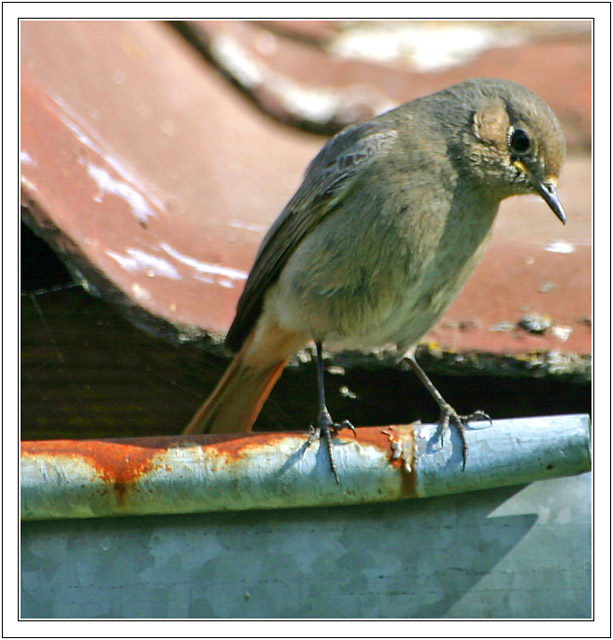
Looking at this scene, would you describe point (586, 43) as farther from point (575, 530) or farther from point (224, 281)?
point (575, 530)

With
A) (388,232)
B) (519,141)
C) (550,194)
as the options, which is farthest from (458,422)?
(519,141)

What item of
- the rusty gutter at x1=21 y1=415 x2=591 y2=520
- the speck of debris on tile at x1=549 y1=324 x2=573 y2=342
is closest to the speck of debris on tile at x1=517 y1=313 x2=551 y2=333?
the speck of debris on tile at x1=549 y1=324 x2=573 y2=342

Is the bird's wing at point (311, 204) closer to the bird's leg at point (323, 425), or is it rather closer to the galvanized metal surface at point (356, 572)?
the bird's leg at point (323, 425)

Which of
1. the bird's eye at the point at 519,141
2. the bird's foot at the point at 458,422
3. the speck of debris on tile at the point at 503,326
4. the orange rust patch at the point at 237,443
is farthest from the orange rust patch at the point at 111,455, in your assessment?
the bird's eye at the point at 519,141

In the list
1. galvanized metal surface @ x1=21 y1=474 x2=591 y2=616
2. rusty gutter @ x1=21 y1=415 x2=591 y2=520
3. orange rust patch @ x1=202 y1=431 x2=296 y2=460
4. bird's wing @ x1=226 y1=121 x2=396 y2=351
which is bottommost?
galvanized metal surface @ x1=21 y1=474 x2=591 y2=616

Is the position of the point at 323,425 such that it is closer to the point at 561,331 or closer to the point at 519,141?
the point at 561,331

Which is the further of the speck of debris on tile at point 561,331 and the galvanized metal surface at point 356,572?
the speck of debris on tile at point 561,331

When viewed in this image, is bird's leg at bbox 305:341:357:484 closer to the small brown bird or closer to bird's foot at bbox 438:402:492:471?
the small brown bird
